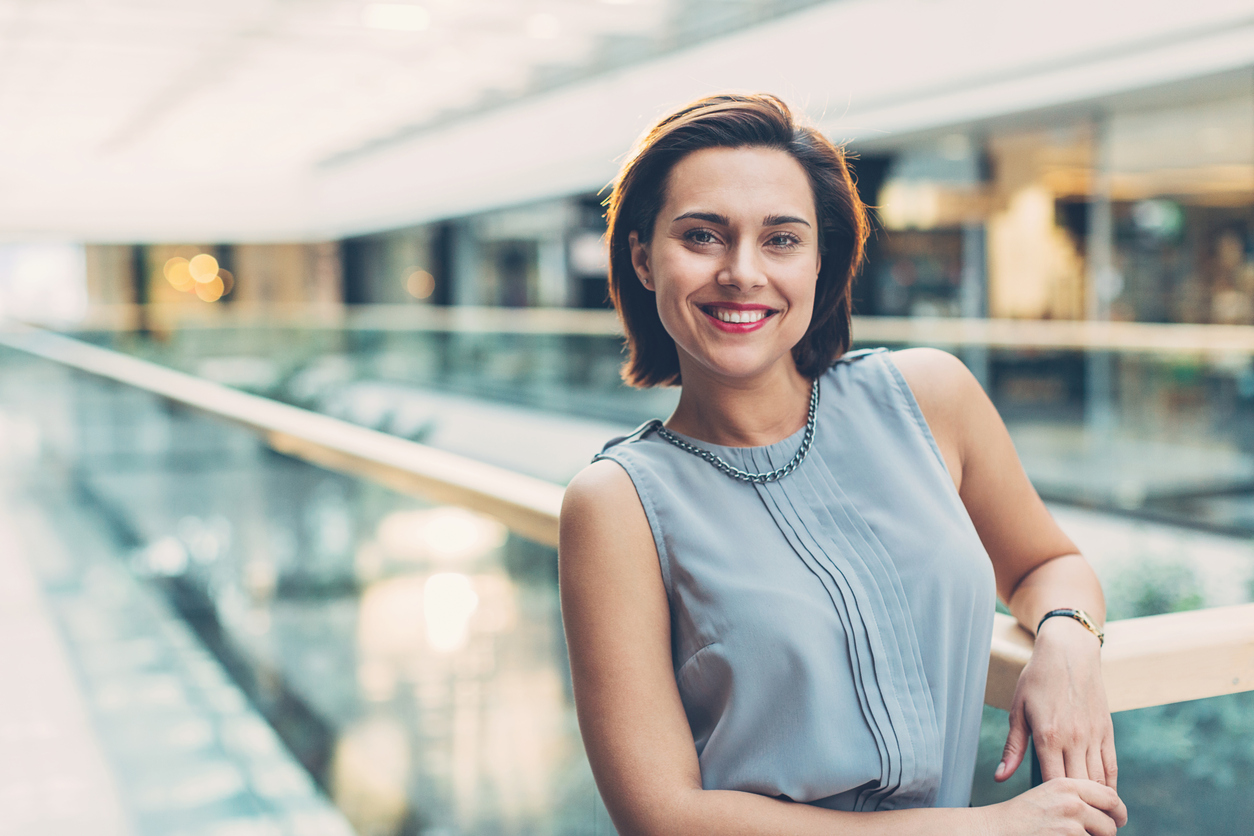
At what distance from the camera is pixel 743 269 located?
3.92 ft

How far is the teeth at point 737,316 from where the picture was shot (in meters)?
1.22

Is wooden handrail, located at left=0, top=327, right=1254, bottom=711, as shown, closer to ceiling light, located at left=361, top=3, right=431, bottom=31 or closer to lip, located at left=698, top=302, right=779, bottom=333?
lip, located at left=698, top=302, right=779, bottom=333

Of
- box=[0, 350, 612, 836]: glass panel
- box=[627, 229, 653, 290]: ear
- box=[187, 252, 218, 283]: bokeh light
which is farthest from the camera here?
box=[187, 252, 218, 283]: bokeh light

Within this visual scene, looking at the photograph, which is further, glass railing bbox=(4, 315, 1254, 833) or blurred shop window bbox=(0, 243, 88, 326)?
blurred shop window bbox=(0, 243, 88, 326)

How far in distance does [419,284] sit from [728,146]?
26820mm

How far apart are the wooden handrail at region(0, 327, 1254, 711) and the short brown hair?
42 centimetres

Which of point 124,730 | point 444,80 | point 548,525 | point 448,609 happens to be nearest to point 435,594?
point 448,609

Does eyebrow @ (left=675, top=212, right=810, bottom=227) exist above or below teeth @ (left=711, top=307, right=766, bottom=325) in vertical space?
above

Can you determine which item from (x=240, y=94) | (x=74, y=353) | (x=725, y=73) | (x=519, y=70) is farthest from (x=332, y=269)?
(x=74, y=353)

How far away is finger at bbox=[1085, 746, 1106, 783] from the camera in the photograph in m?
1.16

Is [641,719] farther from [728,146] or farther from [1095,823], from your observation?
[728,146]

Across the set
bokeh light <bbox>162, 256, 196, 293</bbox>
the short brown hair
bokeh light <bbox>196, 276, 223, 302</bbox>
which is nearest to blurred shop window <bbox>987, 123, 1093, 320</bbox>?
the short brown hair

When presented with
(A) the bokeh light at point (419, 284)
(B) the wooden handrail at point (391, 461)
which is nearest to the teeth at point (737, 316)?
(B) the wooden handrail at point (391, 461)

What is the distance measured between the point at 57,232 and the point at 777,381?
99.3 ft
